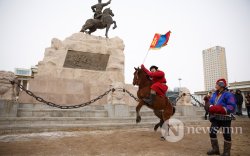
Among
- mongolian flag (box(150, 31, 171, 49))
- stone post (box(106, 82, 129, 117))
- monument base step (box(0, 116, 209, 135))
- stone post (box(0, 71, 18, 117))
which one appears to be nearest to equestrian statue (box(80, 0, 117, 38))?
stone post (box(106, 82, 129, 117))

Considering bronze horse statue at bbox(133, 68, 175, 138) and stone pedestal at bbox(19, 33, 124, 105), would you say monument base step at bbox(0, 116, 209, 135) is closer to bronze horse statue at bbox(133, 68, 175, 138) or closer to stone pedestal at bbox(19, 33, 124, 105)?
bronze horse statue at bbox(133, 68, 175, 138)

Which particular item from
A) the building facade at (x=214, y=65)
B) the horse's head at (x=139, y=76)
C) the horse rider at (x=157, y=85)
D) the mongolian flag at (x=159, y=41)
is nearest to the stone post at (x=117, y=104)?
the mongolian flag at (x=159, y=41)

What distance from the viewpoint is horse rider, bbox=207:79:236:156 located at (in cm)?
342

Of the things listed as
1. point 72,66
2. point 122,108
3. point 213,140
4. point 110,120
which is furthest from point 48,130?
point 72,66

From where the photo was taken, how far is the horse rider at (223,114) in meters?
3.42

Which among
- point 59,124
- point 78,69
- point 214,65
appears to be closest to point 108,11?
point 78,69

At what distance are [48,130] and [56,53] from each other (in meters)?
6.57

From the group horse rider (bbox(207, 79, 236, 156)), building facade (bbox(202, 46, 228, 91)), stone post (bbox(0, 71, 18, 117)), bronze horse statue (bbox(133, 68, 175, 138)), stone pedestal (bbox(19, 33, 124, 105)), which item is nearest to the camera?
horse rider (bbox(207, 79, 236, 156))

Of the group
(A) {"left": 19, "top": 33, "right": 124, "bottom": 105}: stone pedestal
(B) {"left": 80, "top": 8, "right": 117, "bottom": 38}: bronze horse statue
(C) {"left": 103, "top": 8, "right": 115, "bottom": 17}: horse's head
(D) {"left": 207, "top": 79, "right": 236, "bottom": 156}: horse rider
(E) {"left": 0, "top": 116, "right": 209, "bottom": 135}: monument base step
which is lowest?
(E) {"left": 0, "top": 116, "right": 209, "bottom": 135}: monument base step

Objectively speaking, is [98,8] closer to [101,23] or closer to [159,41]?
[101,23]

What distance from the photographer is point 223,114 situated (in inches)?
136

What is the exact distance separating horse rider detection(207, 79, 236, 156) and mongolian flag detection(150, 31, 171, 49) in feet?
13.6

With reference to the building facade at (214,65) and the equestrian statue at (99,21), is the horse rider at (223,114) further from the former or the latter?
the building facade at (214,65)

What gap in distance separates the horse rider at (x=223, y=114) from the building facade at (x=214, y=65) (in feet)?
303
